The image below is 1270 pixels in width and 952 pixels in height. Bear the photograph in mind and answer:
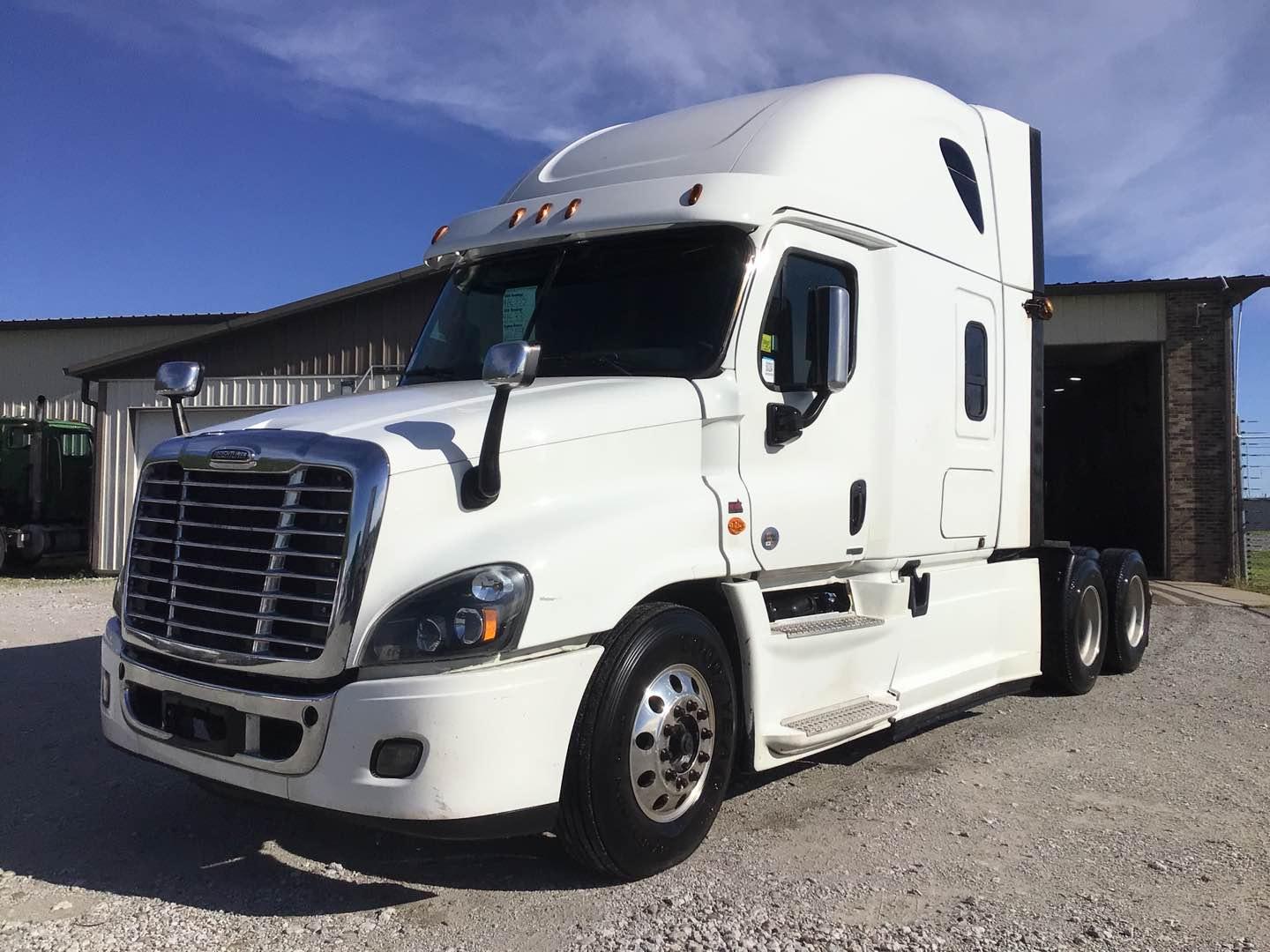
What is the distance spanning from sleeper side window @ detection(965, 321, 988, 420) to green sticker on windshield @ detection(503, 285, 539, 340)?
9.07 ft

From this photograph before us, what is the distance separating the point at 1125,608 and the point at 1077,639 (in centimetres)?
121

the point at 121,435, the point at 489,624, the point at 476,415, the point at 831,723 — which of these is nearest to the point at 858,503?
the point at 831,723

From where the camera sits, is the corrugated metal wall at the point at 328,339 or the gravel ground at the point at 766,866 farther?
the corrugated metal wall at the point at 328,339

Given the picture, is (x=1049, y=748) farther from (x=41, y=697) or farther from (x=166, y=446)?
(x=41, y=697)

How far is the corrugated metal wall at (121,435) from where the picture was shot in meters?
17.3

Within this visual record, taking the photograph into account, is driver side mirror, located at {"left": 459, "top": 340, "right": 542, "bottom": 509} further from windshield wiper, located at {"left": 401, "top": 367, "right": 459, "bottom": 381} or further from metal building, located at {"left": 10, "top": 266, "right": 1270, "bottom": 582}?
metal building, located at {"left": 10, "top": 266, "right": 1270, "bottom": 582}

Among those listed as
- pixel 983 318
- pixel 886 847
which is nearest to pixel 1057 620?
pixel 983 318

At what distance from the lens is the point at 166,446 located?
4273 mm

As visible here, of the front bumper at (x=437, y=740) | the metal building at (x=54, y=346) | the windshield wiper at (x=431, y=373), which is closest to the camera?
the front bumper at (x=437, y=740)

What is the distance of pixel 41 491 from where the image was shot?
65.1 ft

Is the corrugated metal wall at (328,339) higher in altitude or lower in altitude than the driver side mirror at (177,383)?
higher

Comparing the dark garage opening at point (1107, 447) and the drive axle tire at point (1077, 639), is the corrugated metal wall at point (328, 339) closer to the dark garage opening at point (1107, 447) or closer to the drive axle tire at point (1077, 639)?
the dark garage opening at point (1107, 447)

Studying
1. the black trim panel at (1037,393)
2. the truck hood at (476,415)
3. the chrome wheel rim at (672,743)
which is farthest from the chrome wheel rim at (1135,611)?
the truck hood at (476,415)

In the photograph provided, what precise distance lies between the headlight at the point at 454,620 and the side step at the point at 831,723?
1.61m
